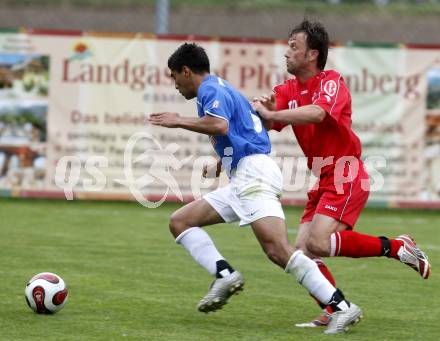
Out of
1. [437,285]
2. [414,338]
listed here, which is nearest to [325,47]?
[414,338]

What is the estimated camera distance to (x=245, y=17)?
67.4 feet

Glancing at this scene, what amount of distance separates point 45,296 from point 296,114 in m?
2.02

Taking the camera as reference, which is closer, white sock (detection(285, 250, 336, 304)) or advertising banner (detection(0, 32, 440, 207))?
white sock (detection(285, 250, 336, 304))

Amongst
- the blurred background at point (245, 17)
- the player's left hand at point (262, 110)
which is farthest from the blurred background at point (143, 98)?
the player's left hand at point (262, 110)

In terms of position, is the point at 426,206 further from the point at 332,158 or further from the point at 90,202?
the point at 332,158

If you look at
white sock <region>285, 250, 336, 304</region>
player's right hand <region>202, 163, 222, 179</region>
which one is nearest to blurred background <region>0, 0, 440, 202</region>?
player's right hand <region>202, 163, 222, 179</region>

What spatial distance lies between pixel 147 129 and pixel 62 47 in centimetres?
167

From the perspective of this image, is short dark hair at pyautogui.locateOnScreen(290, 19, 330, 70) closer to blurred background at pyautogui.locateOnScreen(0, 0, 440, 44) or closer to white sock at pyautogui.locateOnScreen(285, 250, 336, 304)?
white sock at pyautogui.locateOnScreen(285, 250, 336, 304)

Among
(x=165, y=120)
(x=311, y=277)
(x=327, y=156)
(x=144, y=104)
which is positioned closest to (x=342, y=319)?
(x=311, y=277)

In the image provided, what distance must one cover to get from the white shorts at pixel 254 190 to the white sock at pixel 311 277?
0.32 metres

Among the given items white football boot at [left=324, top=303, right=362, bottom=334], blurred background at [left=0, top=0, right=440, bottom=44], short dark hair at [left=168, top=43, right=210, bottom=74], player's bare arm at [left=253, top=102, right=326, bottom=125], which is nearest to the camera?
white football boot at [left=324, top=303, right=362, bottom=334]

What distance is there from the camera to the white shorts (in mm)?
6805

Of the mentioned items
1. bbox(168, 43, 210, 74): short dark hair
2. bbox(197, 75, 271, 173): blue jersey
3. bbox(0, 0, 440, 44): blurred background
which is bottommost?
bbox(197, 75, 271, 173): blue jersey

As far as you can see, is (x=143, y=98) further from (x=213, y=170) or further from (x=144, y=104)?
(x=213, y=170)
